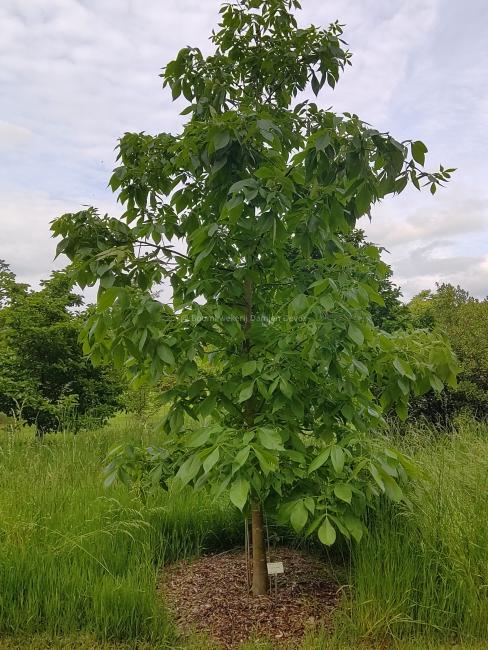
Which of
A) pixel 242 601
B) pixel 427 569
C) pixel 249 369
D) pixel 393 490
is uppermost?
pixel 249 369

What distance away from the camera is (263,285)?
10.1 feet

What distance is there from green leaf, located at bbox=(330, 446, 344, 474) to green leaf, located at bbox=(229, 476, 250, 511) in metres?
0.40

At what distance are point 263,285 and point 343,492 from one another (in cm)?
128

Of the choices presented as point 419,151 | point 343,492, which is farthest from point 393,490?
point 419,151

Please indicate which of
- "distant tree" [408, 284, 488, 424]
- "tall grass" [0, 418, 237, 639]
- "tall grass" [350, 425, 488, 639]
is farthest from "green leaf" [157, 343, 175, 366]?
"distant tree" [408, 284, 488, 424]

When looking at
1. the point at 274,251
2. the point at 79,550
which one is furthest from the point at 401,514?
the point at 79,550

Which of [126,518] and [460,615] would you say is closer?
[460,615]

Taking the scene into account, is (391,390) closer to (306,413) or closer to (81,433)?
(306,413)

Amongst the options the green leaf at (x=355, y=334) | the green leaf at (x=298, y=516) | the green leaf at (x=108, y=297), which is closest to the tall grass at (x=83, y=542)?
the green leaf at (x=298, y=516)

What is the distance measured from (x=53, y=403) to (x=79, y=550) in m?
4.60

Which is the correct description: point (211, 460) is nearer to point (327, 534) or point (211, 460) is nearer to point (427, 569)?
point (327, 534)

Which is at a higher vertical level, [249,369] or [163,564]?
[249,369]

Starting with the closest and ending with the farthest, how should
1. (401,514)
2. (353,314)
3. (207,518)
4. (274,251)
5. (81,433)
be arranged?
1. (353,314)
2. (274,251)
3. (401,514)
4. (207,518)
5. (81,433)

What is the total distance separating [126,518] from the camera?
3.85m
